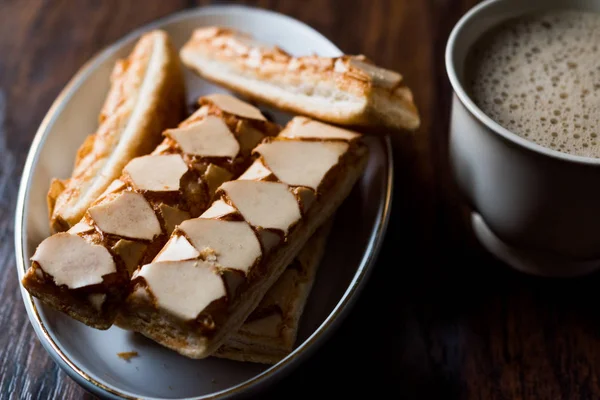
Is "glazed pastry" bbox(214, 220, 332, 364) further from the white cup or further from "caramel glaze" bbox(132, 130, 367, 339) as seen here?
the white cup

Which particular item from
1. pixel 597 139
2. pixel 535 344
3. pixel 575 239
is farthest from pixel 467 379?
pixel 597 139

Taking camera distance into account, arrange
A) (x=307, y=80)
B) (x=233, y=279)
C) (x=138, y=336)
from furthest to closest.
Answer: (x=307, y=80) < (x=138, y=336) < (x=233, y=279)

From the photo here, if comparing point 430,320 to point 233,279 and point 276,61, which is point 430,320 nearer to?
point 233,279

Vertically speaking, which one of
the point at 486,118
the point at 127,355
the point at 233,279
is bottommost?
the point at 127,355

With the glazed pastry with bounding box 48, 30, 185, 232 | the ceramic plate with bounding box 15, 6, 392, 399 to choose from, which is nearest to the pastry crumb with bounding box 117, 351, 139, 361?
the ceramic plate with bounding box 15, 6, 392, 399

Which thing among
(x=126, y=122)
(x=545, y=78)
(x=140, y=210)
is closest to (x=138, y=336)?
(x=140, y=210)
